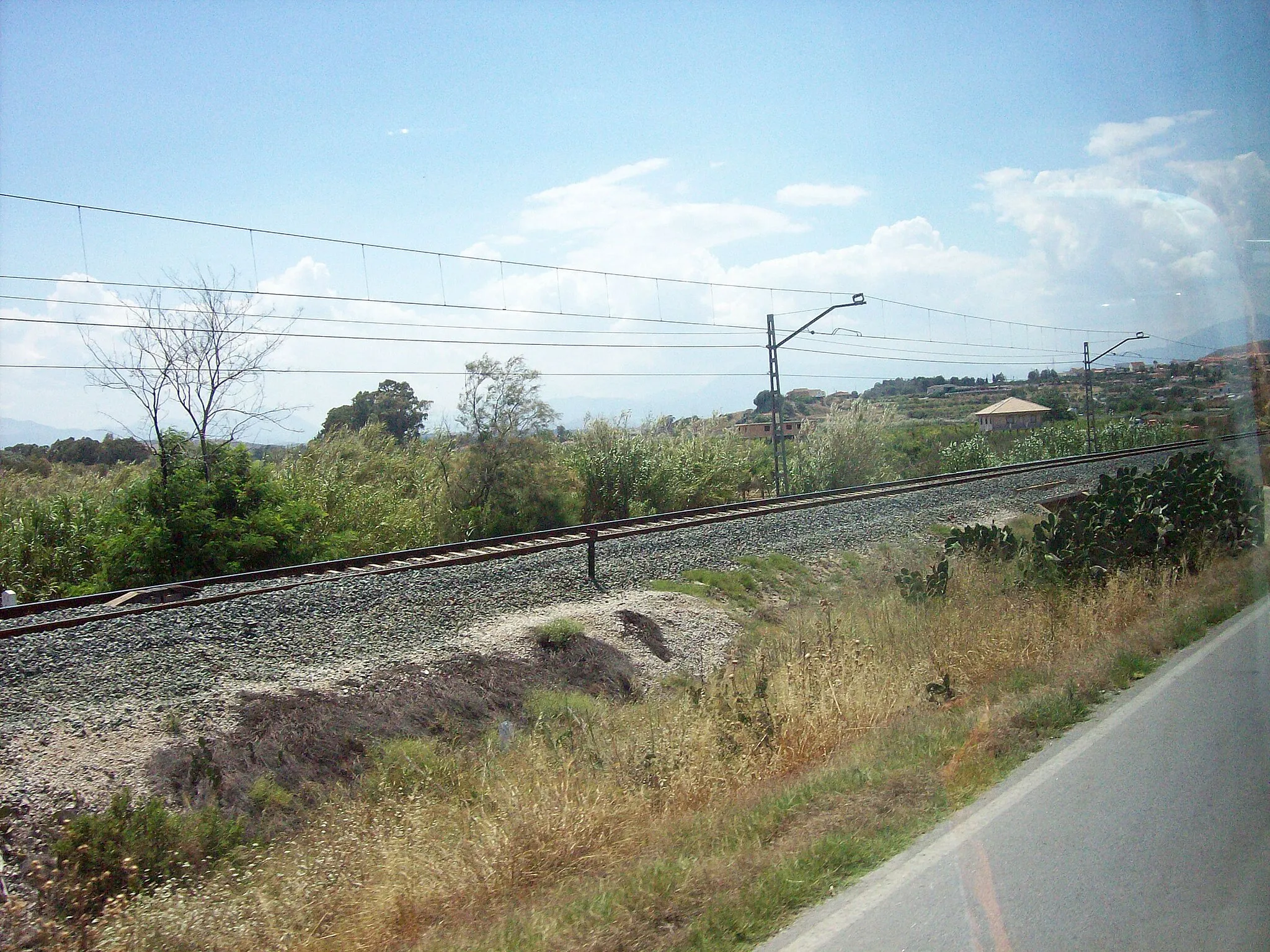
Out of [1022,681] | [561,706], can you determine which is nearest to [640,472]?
[561,706]

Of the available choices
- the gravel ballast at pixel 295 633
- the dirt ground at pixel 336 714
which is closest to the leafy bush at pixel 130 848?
the dirt ground at pixel 336 714

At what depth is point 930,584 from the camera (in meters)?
12.1

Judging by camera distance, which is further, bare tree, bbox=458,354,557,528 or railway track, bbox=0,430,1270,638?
bare tree, bbox=458,354,557,528

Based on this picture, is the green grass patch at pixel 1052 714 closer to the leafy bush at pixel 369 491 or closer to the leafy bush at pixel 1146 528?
the leafy bush at pixel 1146 528

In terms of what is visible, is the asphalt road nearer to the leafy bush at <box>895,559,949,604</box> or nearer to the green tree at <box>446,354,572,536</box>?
the leafy bush at <box>895,559,949,604</box>

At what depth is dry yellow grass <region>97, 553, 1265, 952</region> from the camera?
4.54m

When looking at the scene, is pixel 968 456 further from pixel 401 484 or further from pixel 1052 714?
pixel 1052 714

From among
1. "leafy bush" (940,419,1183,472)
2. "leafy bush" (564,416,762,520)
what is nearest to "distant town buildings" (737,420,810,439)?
"leafy bush" (940,419,1183,472)

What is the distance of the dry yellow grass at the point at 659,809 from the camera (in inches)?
179

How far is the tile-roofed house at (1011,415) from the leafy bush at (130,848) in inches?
1612

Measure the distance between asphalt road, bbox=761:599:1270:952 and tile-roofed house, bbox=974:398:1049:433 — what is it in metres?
38.7

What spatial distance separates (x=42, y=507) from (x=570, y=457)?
15.1 m

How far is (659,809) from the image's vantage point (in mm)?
6160

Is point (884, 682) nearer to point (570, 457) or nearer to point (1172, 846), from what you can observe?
point (1172, 846)
